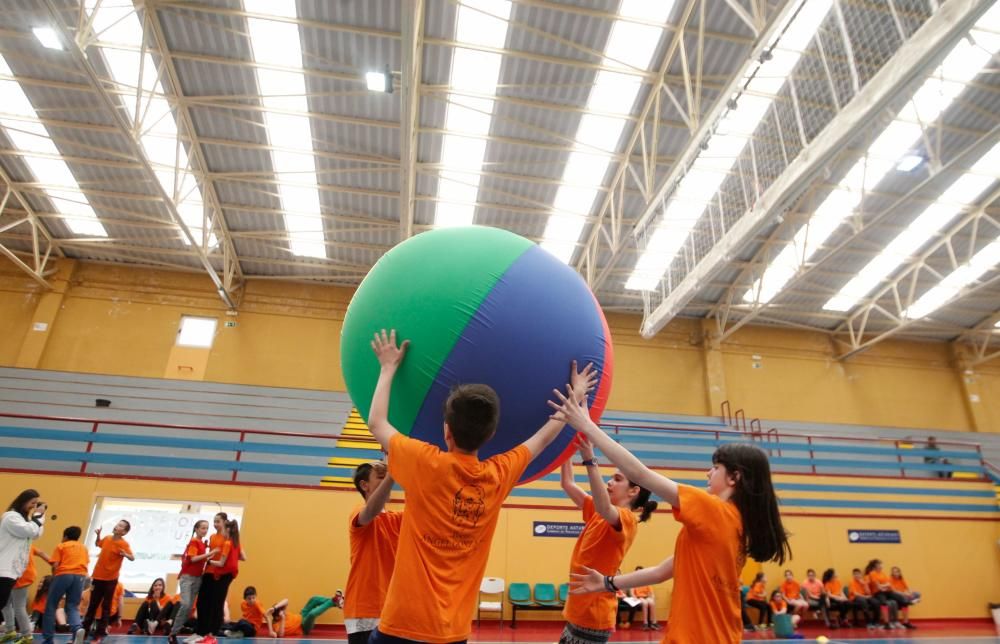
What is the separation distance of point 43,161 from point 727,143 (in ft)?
44.1

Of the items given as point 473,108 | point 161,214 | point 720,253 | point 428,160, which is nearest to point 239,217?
point 161,214

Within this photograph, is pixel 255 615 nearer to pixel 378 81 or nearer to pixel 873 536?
pixel 378 81

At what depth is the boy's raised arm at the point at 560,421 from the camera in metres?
2.03

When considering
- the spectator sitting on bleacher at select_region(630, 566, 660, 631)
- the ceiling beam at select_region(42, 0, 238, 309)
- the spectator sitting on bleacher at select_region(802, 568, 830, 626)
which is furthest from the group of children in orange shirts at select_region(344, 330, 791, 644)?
the spectator sitting on bleacher at select_region(802, 568, 830, 626)

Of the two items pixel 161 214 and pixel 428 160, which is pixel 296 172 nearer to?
pixel 428 160

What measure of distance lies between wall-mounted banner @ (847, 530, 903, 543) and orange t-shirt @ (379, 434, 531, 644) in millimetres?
11053

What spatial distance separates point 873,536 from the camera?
34.4ft

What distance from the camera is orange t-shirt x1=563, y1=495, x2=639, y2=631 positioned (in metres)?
2.84

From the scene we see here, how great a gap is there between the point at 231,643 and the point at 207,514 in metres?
3.56

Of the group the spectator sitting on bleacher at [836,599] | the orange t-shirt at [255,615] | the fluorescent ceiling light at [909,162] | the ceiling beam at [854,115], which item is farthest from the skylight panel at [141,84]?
the spectator sitting on bleacher at [836,599]

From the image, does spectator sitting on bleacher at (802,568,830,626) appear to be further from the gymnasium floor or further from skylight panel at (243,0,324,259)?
skylight panel at (243,0,324,259)

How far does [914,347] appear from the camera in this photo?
59.5ft

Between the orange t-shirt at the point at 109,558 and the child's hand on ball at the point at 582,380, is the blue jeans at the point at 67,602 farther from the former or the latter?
the child's hand on ball at the point at 582,380

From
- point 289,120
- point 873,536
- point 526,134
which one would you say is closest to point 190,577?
point 289,120
